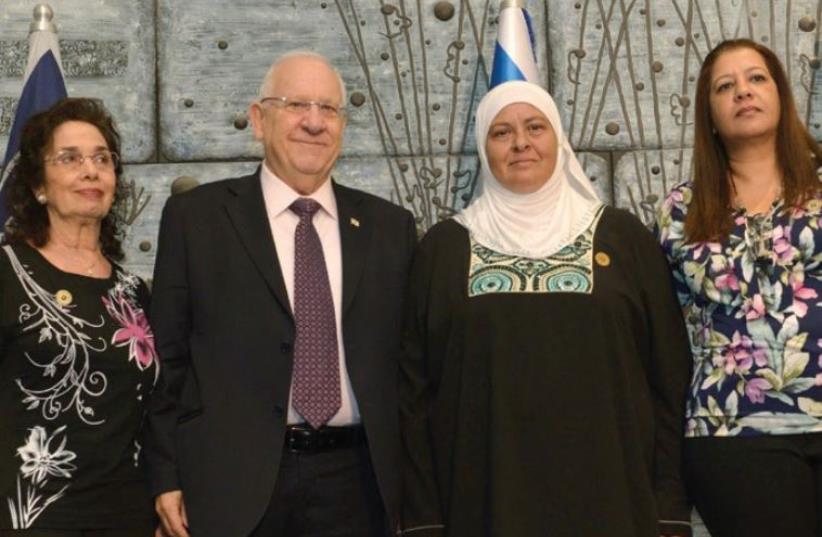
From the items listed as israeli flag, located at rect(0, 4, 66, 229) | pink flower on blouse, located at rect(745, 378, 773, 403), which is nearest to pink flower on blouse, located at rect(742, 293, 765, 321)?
pink flower on blouse, located at rect(745, 378, 773, 403)

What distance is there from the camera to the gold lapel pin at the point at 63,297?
244 cm

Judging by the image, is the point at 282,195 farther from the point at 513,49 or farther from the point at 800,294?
the point at 513,49

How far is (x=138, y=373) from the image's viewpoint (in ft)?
8.06

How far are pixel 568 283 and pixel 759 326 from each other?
16.2 inches

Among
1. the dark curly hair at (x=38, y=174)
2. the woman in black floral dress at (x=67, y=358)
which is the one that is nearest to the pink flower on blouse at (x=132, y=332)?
the woman in black floral dress at (x=67, y=358)

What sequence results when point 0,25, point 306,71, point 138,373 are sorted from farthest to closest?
point 0,25
point 306,71
point 138,373

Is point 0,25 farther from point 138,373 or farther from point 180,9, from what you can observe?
point 138,373

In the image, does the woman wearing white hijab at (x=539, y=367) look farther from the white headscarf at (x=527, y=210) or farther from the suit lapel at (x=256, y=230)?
the suit lapel at (x=256, y=230)

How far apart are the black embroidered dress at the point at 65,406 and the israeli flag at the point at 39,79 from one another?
3.85 ft

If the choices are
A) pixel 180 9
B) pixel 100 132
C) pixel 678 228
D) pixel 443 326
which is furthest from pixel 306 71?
pixel 180 9

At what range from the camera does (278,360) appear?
94.3 inches

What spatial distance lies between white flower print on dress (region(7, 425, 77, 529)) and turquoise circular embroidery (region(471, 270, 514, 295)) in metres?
0.93

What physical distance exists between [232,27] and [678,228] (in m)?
1.96

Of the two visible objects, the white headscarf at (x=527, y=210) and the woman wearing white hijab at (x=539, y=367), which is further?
the white headscarf at (x=527, y=210)
